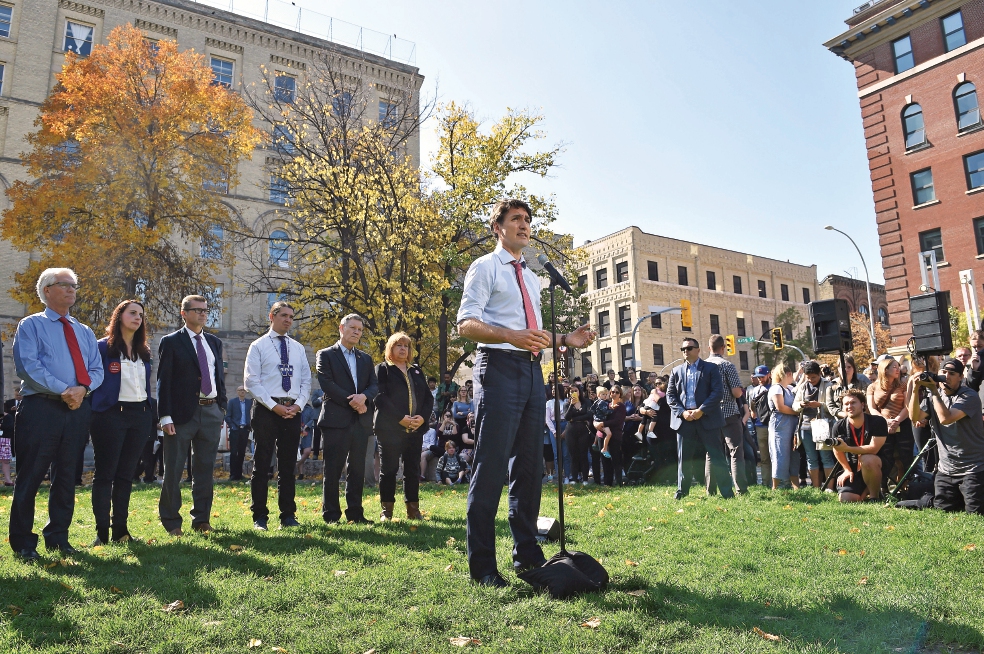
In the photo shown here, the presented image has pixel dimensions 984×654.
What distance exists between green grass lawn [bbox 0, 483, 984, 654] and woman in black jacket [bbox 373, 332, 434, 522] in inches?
34.7

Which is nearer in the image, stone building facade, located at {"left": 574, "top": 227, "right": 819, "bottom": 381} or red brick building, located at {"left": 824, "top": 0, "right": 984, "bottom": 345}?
red brick building, located at {"left": 824, "top": 0, "right": 984, "bottom": 345}

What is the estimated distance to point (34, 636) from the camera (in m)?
3.44

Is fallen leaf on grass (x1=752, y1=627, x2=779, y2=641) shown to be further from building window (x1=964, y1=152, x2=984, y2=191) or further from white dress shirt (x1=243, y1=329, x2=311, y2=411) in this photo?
building window (x1=964, y1=152, x2=984, y2=191)

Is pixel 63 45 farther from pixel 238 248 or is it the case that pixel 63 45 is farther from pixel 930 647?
pixel 930 647

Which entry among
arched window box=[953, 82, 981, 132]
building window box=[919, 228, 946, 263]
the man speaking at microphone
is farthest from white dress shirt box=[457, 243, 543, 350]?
arched window box=[953, 82, 981, 132]

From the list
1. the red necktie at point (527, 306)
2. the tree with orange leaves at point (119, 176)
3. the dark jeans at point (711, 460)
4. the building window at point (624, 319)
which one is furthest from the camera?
the building window at point (624, 319)

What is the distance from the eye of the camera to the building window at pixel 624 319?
51.0 m

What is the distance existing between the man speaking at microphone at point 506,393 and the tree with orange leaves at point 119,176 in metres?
19.9

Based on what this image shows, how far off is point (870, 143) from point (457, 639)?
3795cm

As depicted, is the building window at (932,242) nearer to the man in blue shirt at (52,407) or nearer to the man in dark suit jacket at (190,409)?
the man in dark suit jacket at (190,409)

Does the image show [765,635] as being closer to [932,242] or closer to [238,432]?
[238,432]

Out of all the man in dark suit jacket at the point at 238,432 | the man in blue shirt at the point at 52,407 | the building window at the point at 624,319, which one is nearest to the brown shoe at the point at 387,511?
the man in blue shirt at the point at 52,407

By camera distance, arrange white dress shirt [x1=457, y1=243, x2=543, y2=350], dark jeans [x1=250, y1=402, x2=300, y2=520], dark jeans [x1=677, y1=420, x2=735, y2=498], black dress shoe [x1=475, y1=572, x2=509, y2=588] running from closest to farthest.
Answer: black dress shoe [x1=475, y1=572, x2=509, y2=588]
white dress shirt [x1=457, y1=243, x2=543, y2=350]
dark jeans [x1=250, y1=402, x2=300, y2=520]
dark jeans [x1=677, y1=420, x2=735, y2=498]

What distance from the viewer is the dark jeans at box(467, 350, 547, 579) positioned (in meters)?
4.34
